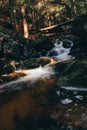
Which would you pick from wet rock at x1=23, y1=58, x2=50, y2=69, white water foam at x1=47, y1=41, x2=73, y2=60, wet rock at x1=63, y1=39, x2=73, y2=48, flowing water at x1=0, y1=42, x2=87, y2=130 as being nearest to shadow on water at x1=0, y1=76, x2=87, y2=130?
flowing water at x1=0, y1=42, x2=87, y2=130

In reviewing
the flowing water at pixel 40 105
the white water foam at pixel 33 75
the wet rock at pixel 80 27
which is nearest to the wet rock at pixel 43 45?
the wet rock at pixel 80 27

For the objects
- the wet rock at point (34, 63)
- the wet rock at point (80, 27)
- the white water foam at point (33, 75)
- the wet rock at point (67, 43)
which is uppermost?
the wet rock at point (80, 27)

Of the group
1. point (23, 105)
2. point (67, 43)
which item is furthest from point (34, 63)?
point (23, 105)

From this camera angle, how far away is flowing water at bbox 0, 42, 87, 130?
11.3 m

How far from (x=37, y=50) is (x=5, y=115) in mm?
14188

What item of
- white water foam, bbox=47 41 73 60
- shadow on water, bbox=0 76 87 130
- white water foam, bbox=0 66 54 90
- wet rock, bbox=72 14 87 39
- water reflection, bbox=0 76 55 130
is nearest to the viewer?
shadow on water, bbox=0 76 87 130

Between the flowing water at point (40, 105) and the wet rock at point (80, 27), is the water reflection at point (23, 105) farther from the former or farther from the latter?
the wet rock at point (80, 27)

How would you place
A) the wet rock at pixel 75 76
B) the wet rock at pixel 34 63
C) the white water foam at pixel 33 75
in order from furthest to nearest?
the wet rock at pixel 34 63 → the white water foam at pixel 33 75 → the wet rock at pixel 75 76

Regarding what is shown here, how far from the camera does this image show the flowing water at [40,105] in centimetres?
1129

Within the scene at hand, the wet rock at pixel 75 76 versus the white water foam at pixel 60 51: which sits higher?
the wet rock at pixel 75 76

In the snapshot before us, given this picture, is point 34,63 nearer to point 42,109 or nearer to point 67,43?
point 67,43

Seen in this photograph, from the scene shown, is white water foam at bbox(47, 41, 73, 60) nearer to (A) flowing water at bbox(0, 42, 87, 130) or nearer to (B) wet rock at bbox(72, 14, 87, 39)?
(B) wet rock at bbox(72, 14, 87, 39)

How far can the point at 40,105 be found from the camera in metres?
13.5

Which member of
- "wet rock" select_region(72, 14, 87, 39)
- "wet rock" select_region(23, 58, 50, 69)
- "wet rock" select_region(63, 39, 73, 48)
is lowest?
"wet rock" select_region(23, 58, 50, 69)
